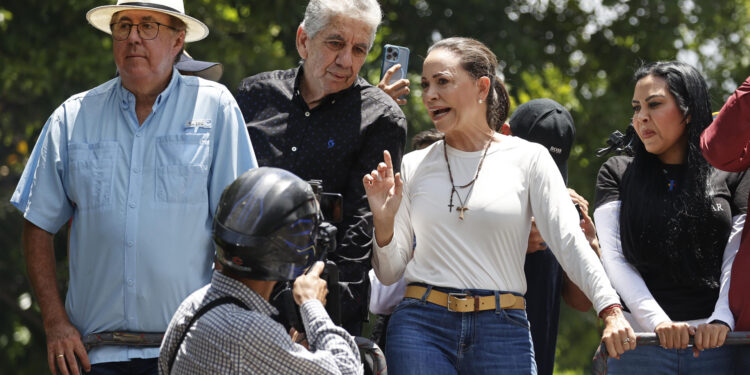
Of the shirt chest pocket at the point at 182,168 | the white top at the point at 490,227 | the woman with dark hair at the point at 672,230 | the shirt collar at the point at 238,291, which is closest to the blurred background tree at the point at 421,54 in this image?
the woman with dark hair at the point at 672,230

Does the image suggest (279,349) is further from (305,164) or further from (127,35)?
(127,35)

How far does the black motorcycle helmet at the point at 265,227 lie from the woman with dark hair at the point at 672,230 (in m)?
1.68

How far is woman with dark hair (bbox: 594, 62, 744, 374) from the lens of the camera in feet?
14.5

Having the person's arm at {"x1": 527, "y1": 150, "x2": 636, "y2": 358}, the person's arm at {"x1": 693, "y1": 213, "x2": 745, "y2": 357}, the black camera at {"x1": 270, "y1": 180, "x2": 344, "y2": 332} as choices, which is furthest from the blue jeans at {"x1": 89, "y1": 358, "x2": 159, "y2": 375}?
the person's arm at {"x1": 693, "y1": 213, "x2": 745, "y2": 357}

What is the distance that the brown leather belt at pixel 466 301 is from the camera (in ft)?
13.7

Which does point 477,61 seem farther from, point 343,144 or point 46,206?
point 46,206

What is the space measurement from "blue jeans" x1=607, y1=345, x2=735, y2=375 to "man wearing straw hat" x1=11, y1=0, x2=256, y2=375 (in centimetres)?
177

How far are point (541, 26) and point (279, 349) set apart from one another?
464 inches

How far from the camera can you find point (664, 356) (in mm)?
4434

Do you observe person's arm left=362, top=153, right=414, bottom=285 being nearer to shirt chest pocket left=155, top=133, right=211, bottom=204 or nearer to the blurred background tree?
shirt chest pocket left=155, top=133, right=211, bottom=204

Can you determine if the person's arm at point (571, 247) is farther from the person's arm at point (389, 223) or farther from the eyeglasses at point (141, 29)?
the eyeglasses at point (141, 29)

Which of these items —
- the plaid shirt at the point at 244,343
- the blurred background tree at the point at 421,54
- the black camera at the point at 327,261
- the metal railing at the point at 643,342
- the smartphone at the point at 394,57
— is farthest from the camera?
the blurred background tree at the point at 421,54

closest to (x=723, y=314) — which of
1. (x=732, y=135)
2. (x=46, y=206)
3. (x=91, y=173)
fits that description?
(x=732, y=135)

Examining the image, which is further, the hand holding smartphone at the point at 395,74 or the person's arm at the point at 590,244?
the hand holding smartphone at the point at 395,74
